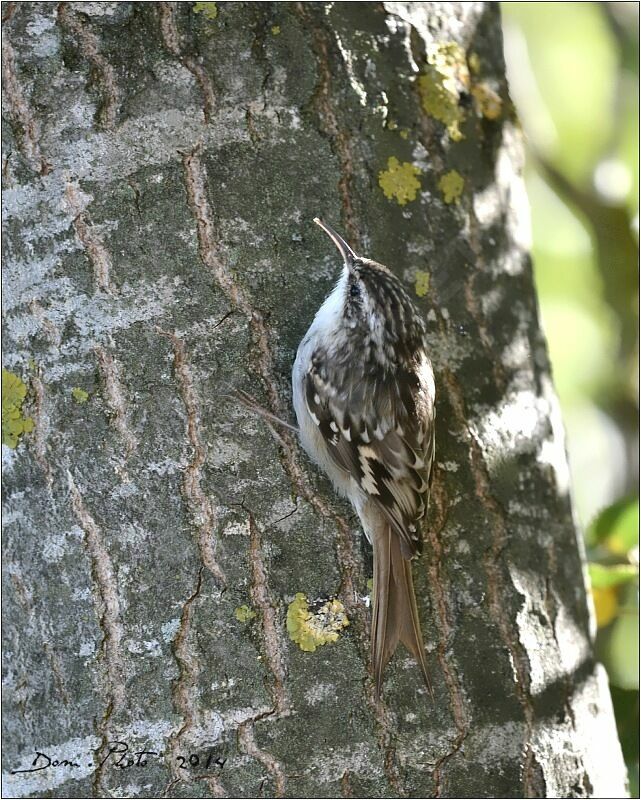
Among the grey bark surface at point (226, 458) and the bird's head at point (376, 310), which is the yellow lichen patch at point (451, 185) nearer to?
the grey bark surface at point (226, 458)

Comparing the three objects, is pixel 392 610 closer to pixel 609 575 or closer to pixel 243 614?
pixel 243 614

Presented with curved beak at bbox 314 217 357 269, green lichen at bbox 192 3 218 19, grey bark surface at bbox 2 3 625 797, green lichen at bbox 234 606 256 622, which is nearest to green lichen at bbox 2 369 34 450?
grey bark surface at bbox 2 3 625 797

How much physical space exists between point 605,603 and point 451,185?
1106 mm

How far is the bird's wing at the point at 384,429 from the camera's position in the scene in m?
1.78

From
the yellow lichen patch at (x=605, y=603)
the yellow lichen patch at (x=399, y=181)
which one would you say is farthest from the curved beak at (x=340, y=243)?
the yellow lichen patch at (x=605, y=603)

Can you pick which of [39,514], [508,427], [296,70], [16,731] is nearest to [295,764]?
[16,731]

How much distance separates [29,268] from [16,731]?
85 cm

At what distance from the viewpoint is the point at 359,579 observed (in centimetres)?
161

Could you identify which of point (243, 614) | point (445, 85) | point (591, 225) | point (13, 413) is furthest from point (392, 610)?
point (591, 225)

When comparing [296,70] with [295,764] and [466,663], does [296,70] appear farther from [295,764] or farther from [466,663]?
[295,764]

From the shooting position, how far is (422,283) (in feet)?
5.63

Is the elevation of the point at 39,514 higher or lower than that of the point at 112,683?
higher

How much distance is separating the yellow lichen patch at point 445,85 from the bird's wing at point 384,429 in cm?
50

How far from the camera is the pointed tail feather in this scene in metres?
1.57
